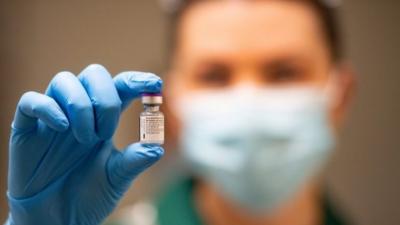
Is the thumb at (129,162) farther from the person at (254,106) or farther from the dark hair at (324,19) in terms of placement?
the dark hair at (324,19)

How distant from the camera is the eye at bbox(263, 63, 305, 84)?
4.87ft

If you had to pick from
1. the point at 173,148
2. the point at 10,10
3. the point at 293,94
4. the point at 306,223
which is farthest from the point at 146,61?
the point at 306,223

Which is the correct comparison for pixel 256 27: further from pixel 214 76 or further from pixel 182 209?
pixel 182 209

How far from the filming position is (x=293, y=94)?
1484mm

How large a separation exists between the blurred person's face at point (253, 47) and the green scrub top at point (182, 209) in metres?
0.30

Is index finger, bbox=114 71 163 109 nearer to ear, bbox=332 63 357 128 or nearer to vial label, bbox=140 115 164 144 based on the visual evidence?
vial label, bbox=140 115 164 144

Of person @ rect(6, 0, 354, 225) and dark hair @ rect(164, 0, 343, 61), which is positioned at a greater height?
dark hair @ rect(164, 0, 343, 61)

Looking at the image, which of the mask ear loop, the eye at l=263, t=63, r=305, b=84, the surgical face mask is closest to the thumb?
the surgical face mask

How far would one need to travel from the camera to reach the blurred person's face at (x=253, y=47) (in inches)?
57.0

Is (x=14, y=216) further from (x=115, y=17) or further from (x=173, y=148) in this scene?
(x=115, y=17)

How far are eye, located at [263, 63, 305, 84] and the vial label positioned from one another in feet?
2.43

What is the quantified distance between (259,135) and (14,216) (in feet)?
2.42

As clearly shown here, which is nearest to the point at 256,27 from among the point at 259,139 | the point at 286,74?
the point at 286,74

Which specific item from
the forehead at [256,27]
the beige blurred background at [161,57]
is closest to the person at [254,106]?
the forehead at [256,27]
